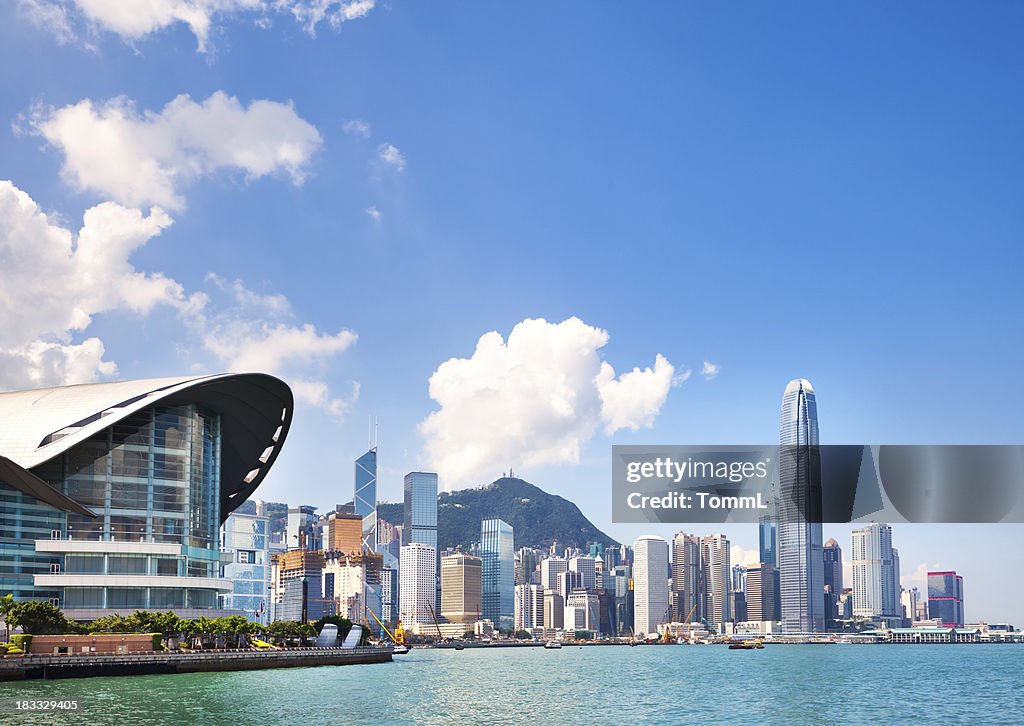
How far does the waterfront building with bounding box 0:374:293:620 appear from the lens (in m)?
72.9

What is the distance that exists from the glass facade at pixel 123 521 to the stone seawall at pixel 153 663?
8.01 m

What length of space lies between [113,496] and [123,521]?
1786 millimetres

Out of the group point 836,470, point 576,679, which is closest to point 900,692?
point 576,679

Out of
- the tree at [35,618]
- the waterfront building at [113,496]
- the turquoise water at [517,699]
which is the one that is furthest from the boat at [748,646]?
the tree at [35,618]

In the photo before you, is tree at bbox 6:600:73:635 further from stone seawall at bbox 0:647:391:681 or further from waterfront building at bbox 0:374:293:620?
waterfront building at bbox 0:374:293:620

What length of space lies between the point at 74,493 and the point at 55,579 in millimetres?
5623

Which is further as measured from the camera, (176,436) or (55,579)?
(176,436)

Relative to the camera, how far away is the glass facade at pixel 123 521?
72.9 metres

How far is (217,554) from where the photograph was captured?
82938 mm

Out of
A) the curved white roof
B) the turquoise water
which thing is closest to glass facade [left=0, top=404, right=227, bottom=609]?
the curved white roof

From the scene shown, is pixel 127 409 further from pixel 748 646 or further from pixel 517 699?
pixel 748 646

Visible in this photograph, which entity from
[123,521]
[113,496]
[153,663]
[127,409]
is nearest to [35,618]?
[153,663]

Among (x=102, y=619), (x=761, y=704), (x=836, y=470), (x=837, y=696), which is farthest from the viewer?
(x=102, y=619)

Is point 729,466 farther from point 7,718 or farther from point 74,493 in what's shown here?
point 74,493
